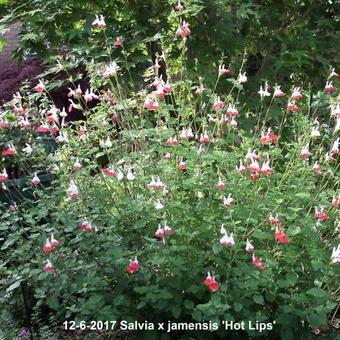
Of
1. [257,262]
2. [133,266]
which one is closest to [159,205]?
[133,266]

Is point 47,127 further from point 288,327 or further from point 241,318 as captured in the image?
point 288,327

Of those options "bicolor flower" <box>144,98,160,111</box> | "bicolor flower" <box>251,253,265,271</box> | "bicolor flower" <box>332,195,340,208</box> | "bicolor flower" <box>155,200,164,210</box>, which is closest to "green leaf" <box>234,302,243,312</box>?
"bicolor flower" <box>251,253,265,271</box>

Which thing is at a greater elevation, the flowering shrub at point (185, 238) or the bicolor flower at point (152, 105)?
the bicolor flower at point (152, 105)

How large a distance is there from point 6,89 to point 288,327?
492 centimetres

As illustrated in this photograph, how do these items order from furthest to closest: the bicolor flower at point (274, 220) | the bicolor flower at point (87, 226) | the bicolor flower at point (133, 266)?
1. the bicolor flower at point (87, 226)
2. the bicolor flower at point (274, 220)
3. the bicolor flower at point (133, 266)

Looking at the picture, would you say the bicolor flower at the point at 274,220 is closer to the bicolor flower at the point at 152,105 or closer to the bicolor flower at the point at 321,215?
the bicolor flower at the point at 321,215

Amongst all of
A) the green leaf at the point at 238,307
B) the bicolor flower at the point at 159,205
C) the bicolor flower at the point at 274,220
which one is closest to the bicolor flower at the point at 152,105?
the bicolor flower at the point at 159,205

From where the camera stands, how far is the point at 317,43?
389 centimetres

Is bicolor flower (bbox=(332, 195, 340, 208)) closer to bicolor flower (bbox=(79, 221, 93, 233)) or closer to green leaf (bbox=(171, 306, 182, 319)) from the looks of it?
green leaf (bbox=(171, 306, 182, 319))

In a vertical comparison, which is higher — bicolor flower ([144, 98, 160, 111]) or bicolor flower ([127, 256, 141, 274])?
bicolor flower ([144, 98, 160, 111])

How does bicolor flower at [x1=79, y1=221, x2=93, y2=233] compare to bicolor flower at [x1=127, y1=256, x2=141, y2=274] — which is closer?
bicolor flower at [x1=127, y1=256, x2=141, y2=274]

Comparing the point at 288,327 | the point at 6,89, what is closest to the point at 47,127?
the point at 288,327

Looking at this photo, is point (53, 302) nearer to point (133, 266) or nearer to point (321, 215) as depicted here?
point (133, 266)

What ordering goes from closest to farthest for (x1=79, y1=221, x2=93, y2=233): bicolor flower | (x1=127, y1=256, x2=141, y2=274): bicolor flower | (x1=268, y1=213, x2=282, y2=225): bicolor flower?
(x1=127, y1=256, x2=141, y2=274): bicolor flower < (x1=268, y1=213, x2=282, y2=225): bicolor flower < (x1=79, y1=221, x2=93, y2=233): bicolor flower
